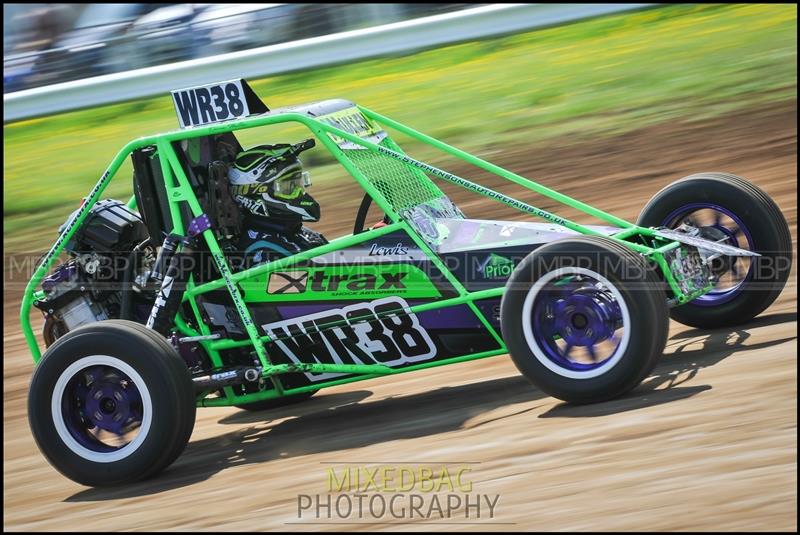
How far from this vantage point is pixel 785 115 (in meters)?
10.6

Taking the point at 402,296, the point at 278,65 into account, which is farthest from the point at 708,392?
the point at 278,65

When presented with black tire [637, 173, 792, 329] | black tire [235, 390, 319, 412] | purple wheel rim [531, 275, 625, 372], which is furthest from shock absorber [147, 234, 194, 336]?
black tire [637, 173, 792, 329]

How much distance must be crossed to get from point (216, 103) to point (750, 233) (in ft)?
9.77

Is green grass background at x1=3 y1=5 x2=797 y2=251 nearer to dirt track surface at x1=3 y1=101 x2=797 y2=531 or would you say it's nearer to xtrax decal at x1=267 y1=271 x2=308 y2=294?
dirt track surface at x1=3 y1=101 x2=797 y2=531

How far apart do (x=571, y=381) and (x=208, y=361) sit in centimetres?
204

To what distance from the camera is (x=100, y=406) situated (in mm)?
5496

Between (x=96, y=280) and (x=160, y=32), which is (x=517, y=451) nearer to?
(x=96, y=280)

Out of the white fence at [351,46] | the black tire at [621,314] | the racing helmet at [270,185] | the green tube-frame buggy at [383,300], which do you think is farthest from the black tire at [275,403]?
the white fence at [351,46]

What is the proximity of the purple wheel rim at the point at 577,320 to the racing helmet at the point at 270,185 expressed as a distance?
1.59 metres

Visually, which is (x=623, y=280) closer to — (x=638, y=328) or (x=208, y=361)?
(x=638, y=328)

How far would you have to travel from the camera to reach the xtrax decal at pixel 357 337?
5617 mm

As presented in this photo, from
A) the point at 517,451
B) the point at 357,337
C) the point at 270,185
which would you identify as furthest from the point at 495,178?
the point at 517,451

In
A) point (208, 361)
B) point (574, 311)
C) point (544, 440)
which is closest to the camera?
point (544, 440)

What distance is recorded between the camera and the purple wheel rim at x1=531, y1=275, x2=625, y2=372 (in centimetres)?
509
